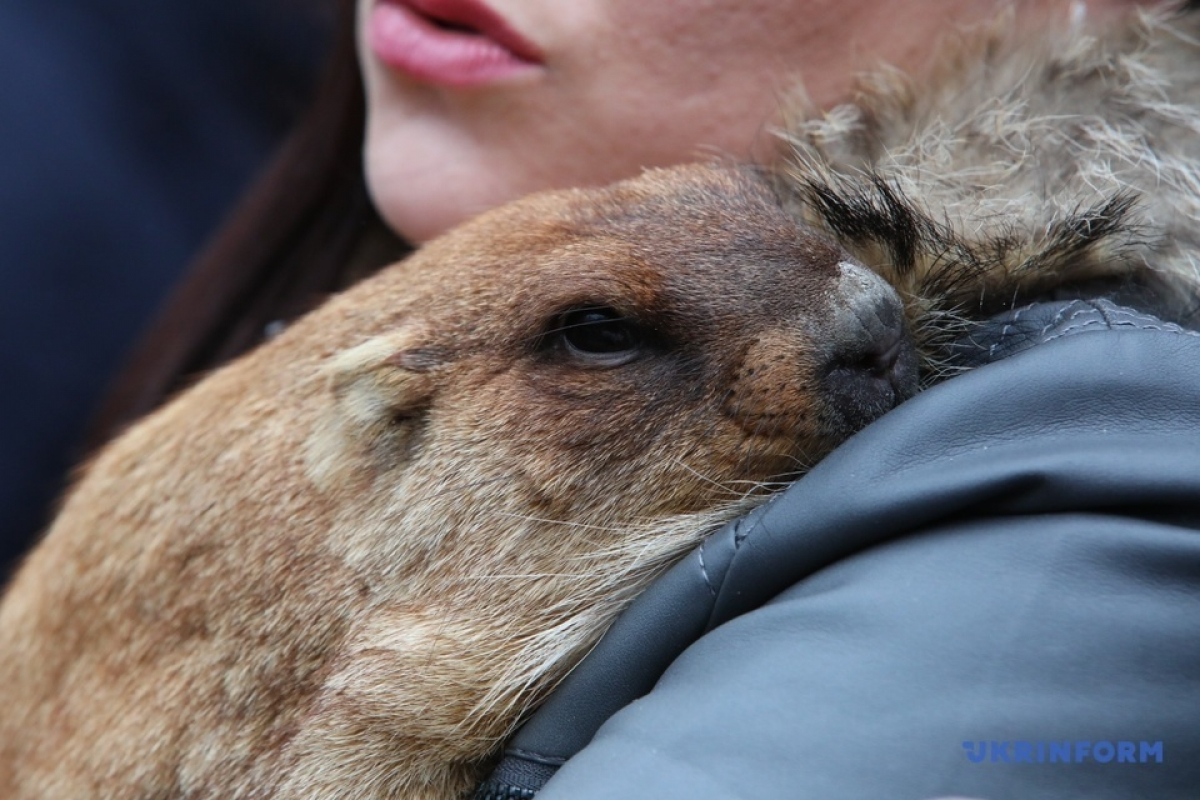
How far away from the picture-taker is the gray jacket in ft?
5.41

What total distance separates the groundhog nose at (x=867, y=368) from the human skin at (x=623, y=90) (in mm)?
874

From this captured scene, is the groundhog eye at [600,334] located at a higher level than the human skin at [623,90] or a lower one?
lower

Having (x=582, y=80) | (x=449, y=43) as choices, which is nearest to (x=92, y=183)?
(x=449, y=43)

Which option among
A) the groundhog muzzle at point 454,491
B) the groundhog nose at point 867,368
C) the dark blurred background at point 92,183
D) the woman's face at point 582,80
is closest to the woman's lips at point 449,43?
the woman's face at point 582,80

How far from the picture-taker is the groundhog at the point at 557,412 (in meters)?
2.43

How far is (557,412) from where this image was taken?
2543mm

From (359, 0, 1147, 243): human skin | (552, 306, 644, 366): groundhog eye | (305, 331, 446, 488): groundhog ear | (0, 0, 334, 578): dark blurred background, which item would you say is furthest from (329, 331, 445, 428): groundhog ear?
(0, 0, 334, 578): dark blurred background

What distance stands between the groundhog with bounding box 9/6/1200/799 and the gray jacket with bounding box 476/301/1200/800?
14.6 inches

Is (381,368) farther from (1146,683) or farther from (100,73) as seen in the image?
(100,73)

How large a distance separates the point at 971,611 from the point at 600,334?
1.12 m

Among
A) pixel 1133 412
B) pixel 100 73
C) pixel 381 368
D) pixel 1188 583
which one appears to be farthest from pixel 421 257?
pixel 100 73

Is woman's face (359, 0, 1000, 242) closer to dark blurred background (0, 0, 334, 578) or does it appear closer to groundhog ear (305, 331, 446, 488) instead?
groundhog ear (305, 331, 446, 488)

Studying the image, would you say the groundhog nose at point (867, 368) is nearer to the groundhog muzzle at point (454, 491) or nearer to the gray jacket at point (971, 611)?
the groundhog muzzle at point (454, 491)

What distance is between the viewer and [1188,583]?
1721 mm
